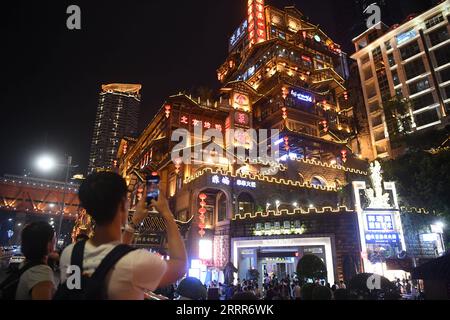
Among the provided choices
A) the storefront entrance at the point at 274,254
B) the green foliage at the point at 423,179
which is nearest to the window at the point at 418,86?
the green foliage at the point at 423,179

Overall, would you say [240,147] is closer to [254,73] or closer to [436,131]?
[254,73]

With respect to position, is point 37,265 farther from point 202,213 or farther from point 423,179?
point 423,179

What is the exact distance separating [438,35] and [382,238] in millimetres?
46355

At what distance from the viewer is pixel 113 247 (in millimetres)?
2115

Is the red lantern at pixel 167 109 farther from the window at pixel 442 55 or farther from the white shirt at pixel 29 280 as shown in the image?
the window at pixel 442 55

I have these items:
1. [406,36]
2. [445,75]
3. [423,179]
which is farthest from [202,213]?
[406,36]

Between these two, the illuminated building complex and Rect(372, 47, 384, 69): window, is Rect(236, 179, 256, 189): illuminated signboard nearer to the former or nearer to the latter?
the illuminated building complex

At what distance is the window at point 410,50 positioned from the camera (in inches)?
1999

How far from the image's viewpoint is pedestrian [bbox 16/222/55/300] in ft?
8.41

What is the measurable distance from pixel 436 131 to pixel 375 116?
1308 cm

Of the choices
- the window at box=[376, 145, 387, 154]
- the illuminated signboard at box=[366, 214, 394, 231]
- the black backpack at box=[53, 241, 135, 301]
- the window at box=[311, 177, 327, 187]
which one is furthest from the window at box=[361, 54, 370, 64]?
the black backpack at box=[53, 241, 135, 301]

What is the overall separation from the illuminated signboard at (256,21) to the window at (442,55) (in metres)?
29.1

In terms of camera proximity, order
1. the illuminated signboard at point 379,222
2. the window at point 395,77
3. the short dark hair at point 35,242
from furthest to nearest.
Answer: the window at point 395,77 < the illuminated signboard at point 379,222 < the short dark hair at point 35,242

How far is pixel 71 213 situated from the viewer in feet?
197
